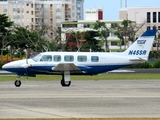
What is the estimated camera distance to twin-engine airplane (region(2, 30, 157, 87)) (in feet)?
123

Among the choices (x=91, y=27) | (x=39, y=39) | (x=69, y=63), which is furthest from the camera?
(x=91, y=27)

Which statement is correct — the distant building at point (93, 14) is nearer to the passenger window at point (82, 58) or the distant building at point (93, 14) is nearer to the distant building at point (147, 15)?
the distant building at point (147, 15)

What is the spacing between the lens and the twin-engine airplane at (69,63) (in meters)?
37.6

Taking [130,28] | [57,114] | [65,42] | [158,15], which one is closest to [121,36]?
[130,28]

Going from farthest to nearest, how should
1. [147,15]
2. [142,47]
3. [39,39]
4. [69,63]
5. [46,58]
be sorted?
[147,15] < [39,39] < [142,47] < [46,58] < [69,63]

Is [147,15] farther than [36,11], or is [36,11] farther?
[36,11]

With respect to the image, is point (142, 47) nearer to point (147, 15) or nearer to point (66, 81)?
point (66, 81)

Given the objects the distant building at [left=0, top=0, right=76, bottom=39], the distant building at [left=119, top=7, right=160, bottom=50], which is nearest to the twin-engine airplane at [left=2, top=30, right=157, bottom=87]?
the distant building at [left=119, top=7, right=160, bottom=50]

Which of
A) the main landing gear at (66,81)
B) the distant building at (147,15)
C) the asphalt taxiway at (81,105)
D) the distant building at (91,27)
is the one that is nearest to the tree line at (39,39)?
the distant building at (91,27)

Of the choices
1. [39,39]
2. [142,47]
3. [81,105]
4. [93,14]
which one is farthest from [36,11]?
[81,105]

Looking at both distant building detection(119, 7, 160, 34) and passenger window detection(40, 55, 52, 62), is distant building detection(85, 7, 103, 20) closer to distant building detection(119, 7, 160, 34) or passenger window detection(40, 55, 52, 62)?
distant building detection(119, 7, 160, 34)

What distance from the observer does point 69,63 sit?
3719 cm

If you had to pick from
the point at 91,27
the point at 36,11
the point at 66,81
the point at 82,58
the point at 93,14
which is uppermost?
the point at 36,11

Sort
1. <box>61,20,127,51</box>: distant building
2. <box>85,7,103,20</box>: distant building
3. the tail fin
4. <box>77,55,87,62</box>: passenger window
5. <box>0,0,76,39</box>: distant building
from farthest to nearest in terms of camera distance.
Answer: <box>0,0,76,39</box>: distant building < <box>85,7,103,20</box>: distant building < <box>61,20,127,51</box>: distant building < the tail fin < <box>77,55,87,62</box>: passenger window
